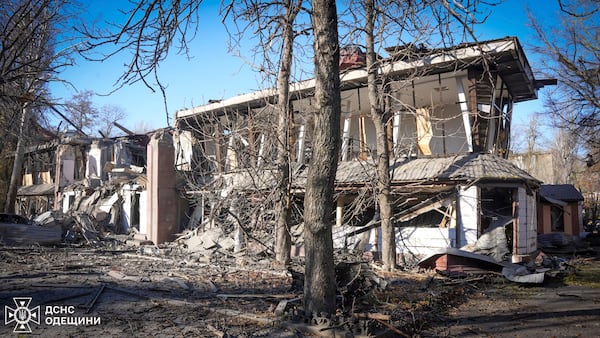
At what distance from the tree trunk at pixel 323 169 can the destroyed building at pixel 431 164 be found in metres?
4.95

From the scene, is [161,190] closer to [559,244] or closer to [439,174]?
[439,174]

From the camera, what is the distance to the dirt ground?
5443 millimetres

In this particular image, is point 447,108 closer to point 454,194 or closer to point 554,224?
point 454,194

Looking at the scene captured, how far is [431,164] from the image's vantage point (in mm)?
13656

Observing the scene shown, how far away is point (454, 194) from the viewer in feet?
42.0

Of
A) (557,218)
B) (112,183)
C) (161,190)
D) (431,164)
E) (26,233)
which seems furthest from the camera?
(557,218)

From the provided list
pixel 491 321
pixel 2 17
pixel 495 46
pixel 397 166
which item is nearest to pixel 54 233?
pixel 2 17

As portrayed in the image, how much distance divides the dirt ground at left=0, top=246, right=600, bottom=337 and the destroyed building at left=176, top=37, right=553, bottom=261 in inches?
95.5

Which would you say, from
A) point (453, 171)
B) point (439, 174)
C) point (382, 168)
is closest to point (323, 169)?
point (382, 168)

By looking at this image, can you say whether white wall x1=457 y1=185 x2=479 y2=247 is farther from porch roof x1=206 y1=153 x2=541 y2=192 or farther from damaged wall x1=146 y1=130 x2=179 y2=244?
damaged wall x1=146 y1=130 x2=179 y2=244

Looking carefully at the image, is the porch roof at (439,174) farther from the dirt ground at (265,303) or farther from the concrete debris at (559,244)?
the concrete debris at (559,244)

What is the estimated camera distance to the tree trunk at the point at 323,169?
5.18 m

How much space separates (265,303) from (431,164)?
874cm

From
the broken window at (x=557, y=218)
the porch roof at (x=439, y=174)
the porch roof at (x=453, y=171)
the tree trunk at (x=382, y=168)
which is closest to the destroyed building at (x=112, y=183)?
the porch roof at (x=439, y=174)
